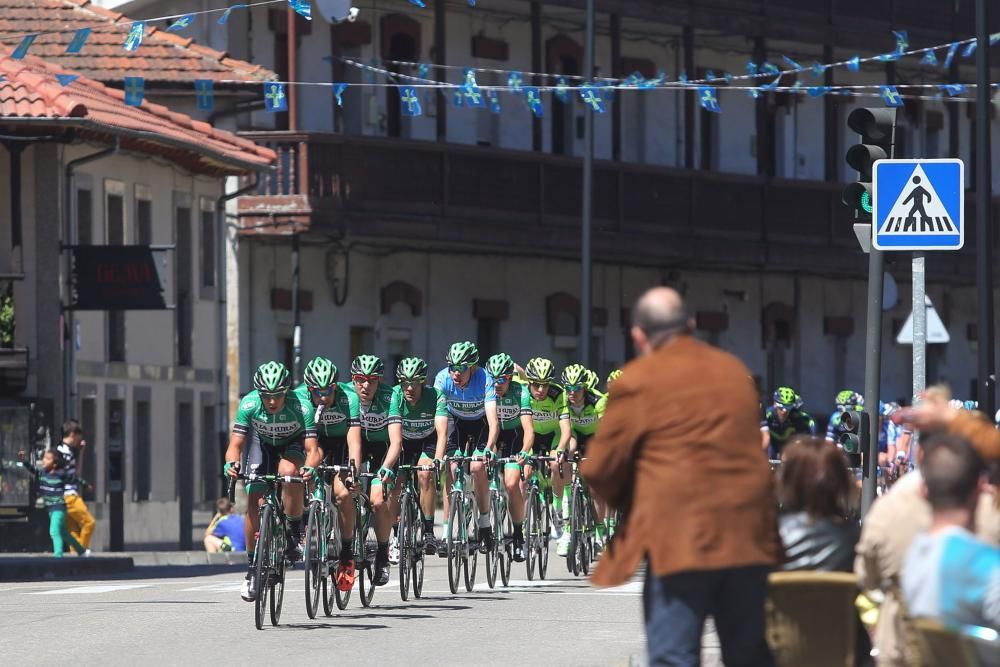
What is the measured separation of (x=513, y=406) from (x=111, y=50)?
17251 mm

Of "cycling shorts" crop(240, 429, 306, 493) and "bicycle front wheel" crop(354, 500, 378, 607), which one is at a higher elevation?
"cycling shorts" crop(240, 429, 306, 493)

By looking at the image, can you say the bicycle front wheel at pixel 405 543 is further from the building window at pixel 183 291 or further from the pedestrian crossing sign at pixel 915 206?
the building window at pixel 183 291

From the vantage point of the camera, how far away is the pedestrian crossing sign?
15578 millimetres

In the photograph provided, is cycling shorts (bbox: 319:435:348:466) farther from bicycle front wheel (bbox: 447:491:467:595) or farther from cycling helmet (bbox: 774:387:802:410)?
cycling helmet (bbox: 774:387:802:410)

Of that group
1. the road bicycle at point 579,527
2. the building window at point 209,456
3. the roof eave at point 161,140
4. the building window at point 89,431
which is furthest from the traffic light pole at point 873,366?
the building window at point 209,456

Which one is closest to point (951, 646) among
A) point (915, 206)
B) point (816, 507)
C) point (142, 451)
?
point (816, 507)

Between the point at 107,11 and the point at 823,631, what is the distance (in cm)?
3133

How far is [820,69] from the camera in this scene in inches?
1093

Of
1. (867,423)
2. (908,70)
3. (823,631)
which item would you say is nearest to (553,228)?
(908,70)

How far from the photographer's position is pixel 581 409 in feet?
78.9

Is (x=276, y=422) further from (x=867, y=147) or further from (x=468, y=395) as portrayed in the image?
(x=867, y=147)

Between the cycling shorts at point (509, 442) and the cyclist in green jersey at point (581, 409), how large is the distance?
1.17 m

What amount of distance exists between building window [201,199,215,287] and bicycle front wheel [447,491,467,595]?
18730 mm

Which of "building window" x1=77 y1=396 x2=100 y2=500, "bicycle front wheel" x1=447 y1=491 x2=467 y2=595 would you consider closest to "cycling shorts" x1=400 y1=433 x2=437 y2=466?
"bicycle front wheel" x1=447 y1=491 x2=467 y2=595
